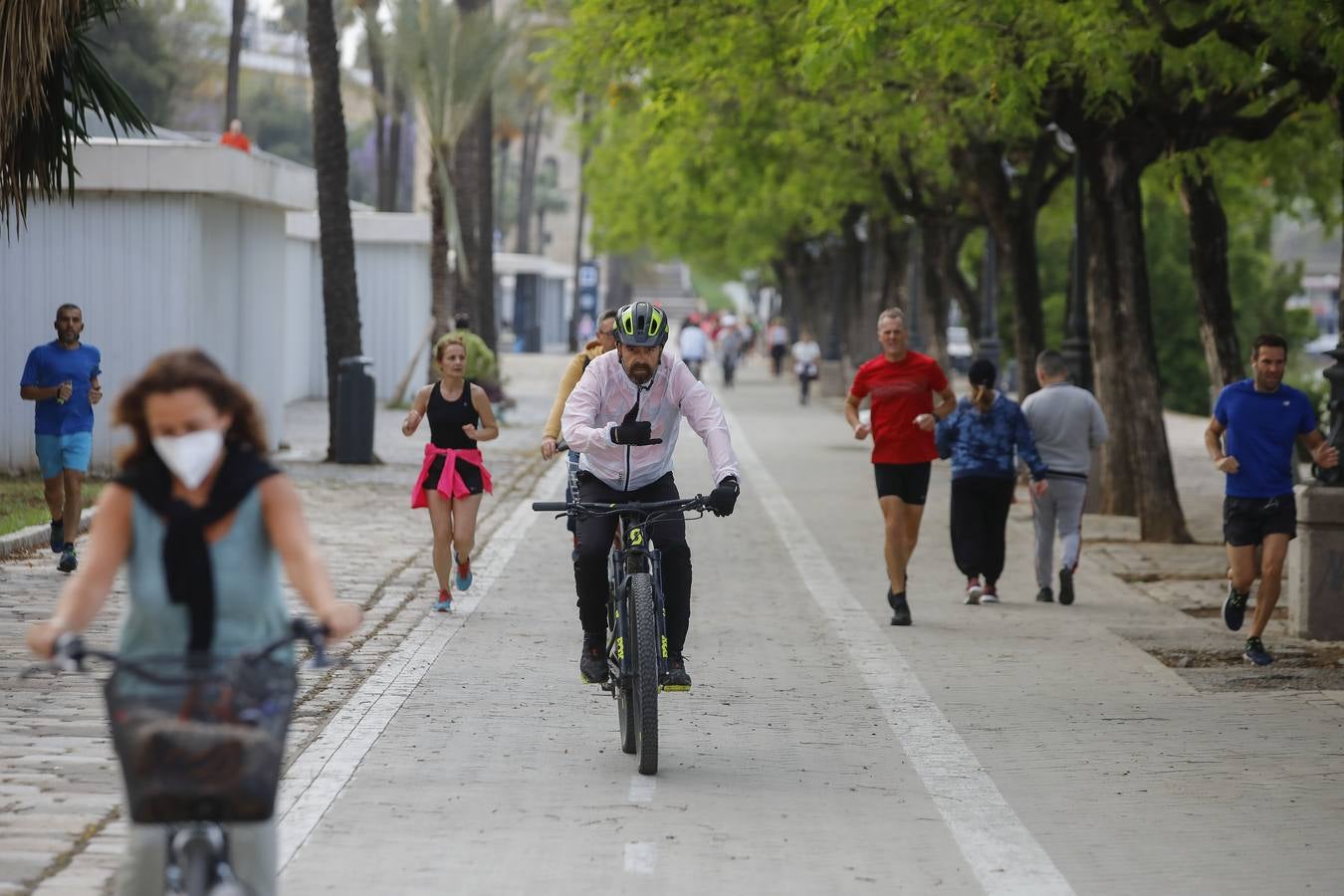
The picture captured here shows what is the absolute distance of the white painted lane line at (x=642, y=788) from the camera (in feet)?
24.4

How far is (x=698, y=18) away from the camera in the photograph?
57.8 feet

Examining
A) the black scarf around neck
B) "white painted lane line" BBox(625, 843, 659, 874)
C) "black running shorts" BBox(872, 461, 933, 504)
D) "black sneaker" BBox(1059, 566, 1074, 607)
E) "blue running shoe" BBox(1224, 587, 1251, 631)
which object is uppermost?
the black scarf around neck

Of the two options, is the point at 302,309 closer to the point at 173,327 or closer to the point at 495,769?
the point at 173,327

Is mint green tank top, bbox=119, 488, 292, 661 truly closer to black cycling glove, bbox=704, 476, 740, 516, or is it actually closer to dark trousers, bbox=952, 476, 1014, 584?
black cycling glove, bbox=704, 476, 740, 516

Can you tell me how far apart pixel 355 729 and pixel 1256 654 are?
5070 mm

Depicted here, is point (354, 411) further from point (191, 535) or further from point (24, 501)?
point (191, 535)

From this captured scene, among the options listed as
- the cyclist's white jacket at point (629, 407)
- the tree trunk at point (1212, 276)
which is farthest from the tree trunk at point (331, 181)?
the cyclist's white jacket at point (629, 407)

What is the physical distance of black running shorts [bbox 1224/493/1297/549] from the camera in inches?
443

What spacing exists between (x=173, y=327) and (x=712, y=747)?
1374 centimetres

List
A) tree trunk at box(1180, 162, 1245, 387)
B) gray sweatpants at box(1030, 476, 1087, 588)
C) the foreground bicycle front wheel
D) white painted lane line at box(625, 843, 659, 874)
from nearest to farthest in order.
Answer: white painted lane line at box(625, 843, 659, 874) → the foreground bicycle front wheel → gray sweatpants at box(1030, 476, 1087, 588) → tree trunk at box(1180, 162, 1245, 387)

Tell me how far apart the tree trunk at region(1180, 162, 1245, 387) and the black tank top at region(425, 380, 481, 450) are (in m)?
10.6

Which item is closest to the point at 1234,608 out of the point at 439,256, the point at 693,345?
the point at 439,256

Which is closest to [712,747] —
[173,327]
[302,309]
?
[173,327]

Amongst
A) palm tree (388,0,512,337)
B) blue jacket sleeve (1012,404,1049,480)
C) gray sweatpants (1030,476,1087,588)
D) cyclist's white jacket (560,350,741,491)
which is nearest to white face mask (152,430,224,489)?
cyclist's white jacket (560,350,741,491)
